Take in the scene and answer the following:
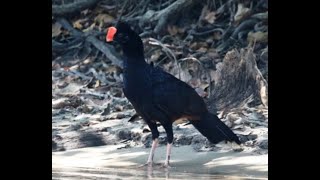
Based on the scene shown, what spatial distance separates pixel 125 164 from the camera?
2.94 metres

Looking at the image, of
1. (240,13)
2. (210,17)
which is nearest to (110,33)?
(210,17)

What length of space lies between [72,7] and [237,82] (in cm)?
84

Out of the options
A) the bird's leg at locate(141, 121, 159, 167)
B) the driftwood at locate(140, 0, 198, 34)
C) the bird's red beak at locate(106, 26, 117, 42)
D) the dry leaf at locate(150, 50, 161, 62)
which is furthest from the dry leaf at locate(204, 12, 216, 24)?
the bird's leg at locate(141, 121, 159, 167)

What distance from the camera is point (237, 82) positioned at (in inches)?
→ 115

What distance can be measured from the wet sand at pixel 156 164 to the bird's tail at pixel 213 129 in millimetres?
58

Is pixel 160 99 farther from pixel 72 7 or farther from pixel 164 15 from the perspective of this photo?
pixel 72 7

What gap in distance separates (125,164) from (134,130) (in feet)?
0.50

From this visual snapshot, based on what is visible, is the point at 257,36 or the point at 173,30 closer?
the point at 257,36

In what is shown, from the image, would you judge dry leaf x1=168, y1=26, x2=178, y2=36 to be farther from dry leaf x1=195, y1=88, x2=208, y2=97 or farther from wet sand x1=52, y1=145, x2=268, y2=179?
wet sand x1=52, y1=145, x2=268, y2=179

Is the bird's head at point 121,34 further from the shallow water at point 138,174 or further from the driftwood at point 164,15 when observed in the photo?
the shallow water at point 138,174
